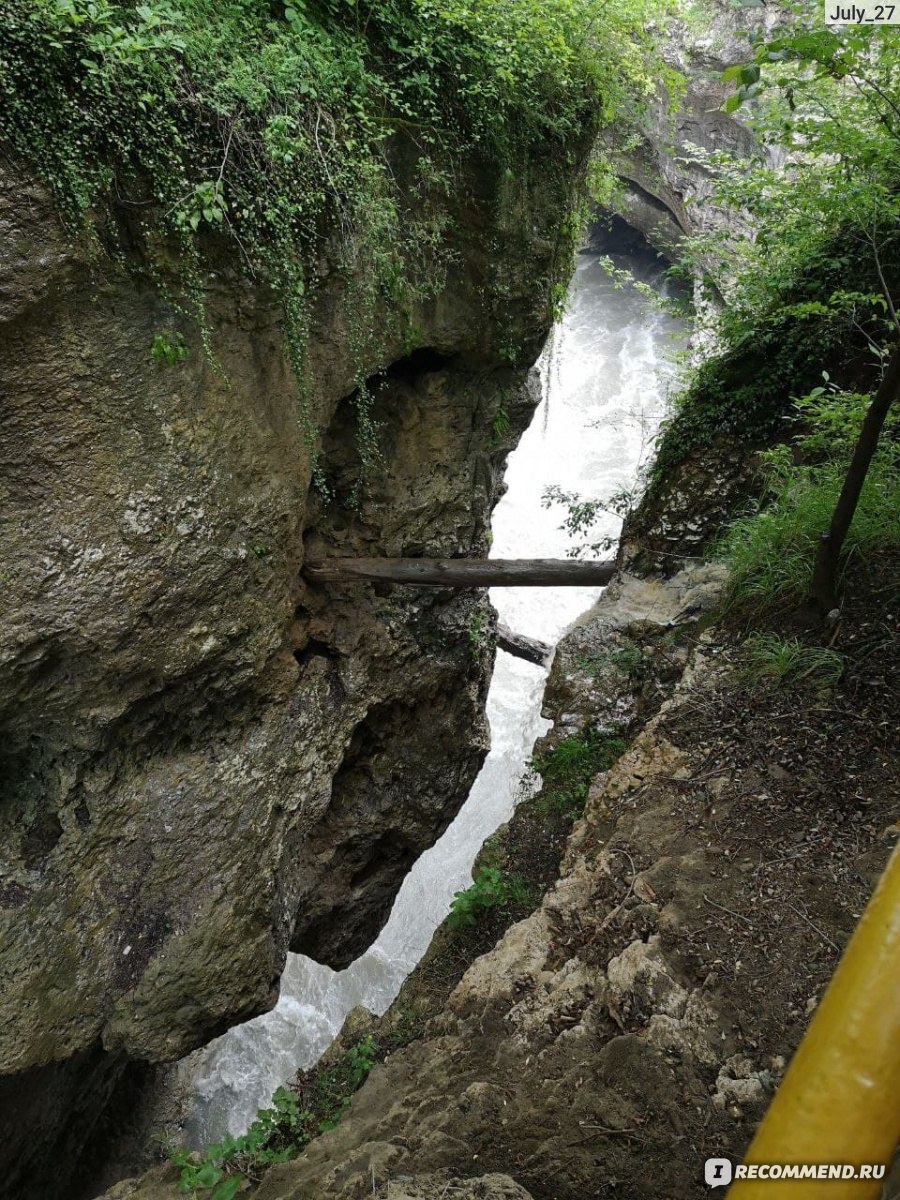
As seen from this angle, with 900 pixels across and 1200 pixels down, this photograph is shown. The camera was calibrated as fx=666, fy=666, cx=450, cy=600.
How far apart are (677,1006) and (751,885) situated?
2.02ft

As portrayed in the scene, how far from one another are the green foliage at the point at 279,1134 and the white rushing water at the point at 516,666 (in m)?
2.34

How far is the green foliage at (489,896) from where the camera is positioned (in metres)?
4.37

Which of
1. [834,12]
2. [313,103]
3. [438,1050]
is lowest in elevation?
[438,1050]

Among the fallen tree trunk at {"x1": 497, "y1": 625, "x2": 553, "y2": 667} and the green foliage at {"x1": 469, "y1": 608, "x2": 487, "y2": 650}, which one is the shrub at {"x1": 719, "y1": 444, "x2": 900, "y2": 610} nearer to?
the green foliage at {"x1": 469, "y1": 608, "x2": 487, "y2": 650}

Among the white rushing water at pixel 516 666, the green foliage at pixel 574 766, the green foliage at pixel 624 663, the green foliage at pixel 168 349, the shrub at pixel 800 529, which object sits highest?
the green foliage at pixel 168 349

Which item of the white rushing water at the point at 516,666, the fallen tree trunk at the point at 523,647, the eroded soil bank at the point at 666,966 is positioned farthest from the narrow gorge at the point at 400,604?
the fallen tree trunk at the point at 523,647

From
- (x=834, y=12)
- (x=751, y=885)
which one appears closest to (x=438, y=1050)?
(x=751, y=885)

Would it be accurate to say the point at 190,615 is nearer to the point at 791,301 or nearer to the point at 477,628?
the point at 477,628

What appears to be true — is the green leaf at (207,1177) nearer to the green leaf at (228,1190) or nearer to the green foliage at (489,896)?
the green leaf at (228,1190)

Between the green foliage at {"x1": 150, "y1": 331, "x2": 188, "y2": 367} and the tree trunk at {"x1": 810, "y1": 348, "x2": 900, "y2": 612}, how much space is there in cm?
354

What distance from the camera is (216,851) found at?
488cm

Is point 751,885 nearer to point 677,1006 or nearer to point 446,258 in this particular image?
point 677,1006

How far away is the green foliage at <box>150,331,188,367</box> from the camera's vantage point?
3.67 meters

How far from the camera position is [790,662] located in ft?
11.8
